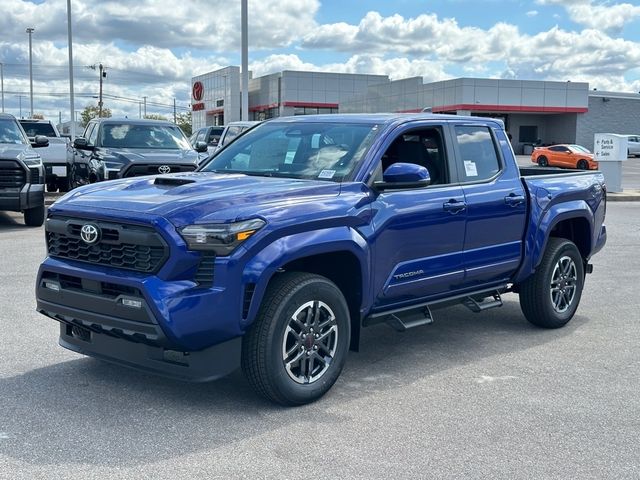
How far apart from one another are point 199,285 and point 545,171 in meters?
4.72

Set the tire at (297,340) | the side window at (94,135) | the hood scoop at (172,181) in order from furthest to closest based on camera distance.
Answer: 1. the side window at (94,135)
2. the hood scoop at (172,181)
3. the tire at (297,340)

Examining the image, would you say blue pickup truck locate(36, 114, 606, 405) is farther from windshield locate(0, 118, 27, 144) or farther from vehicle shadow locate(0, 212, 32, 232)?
windshield locate(0, 118, 27, 144)

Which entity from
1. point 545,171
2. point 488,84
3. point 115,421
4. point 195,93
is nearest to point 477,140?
point 545,171

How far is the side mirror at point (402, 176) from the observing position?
→ 5172 millimetres

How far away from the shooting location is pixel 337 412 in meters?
4.76

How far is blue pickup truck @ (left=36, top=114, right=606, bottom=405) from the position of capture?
14.3 feet

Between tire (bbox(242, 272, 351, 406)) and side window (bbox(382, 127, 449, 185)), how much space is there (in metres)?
1.48

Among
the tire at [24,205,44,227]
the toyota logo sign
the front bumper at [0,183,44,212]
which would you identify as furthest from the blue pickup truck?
the toyota logo sign

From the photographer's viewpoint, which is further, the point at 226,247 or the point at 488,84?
the point at 488,84

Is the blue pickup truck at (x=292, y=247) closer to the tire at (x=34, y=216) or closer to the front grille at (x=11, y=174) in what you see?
the front grille at (x=11, y=174)

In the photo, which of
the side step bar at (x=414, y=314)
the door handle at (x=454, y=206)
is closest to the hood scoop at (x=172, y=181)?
the side step bar at (x=414, y=314)

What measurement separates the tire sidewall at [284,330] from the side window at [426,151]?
1.44 meters

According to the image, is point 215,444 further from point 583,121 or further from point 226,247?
point 583,121

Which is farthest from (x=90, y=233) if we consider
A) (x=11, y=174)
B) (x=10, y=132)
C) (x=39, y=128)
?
(x=39, y=128)
